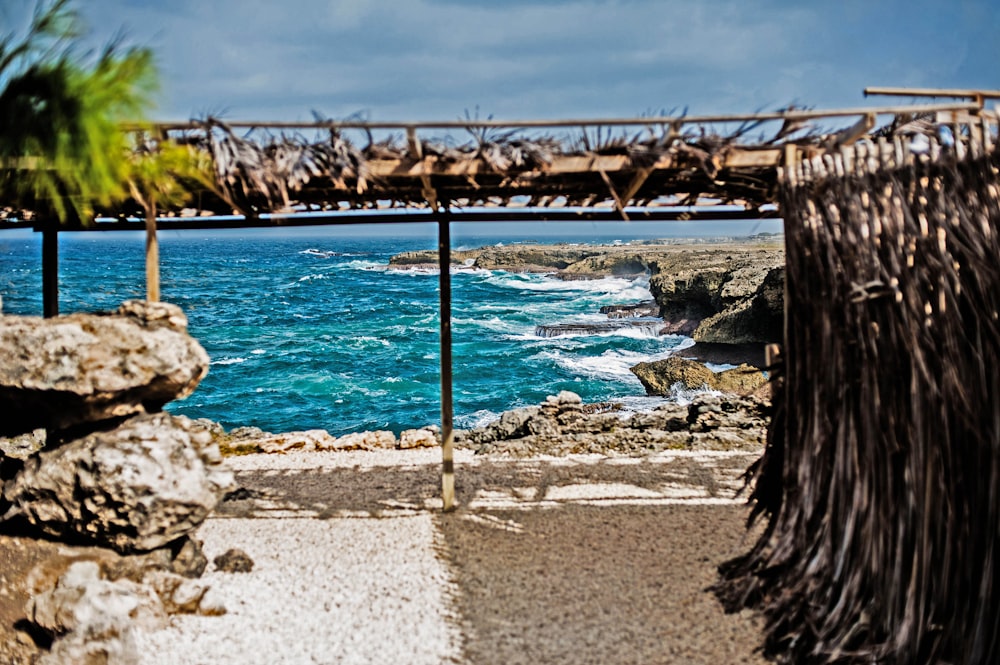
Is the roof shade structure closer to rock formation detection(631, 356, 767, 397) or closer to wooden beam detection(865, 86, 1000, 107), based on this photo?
wooden beam detection(865, 86, 1000, 107)

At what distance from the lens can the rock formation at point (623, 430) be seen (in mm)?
9523

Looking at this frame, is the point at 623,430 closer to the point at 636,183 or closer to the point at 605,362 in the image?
the point at 636,183

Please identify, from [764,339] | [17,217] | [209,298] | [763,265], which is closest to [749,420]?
[17,217]

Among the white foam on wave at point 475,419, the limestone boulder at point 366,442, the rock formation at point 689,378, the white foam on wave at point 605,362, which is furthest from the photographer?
the white foam on wave at point 605,362

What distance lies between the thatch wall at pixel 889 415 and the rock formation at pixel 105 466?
3634 millimetres

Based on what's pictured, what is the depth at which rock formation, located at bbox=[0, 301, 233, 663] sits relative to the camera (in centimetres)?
498

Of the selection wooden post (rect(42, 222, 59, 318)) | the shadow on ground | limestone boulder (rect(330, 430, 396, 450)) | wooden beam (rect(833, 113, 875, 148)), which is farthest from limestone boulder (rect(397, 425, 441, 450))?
wooden beam (rect(833, 113, 875, 148))

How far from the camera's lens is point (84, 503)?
5.15 m

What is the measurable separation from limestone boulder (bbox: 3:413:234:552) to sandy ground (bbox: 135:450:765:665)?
64 cm

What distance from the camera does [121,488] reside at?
509 cm

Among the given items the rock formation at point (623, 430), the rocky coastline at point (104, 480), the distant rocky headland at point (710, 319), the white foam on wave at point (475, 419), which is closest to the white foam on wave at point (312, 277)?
the distant rocky headland at point (710, 319)

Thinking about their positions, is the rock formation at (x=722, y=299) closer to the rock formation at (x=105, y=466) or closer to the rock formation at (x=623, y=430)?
the rock formation at (x=623, y=430)

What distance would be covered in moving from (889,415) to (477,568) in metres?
3.01

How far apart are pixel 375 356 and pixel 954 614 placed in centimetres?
3141
